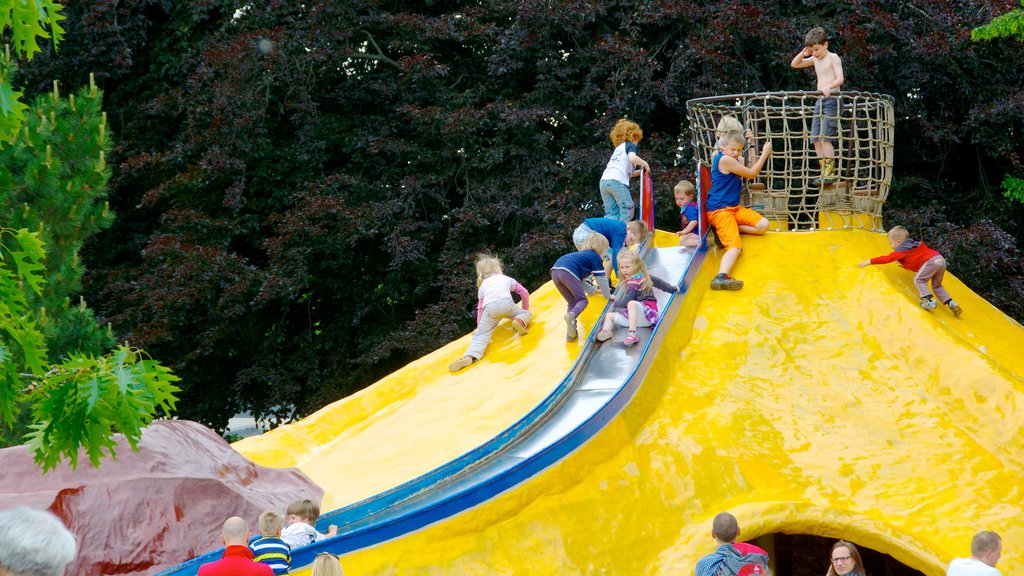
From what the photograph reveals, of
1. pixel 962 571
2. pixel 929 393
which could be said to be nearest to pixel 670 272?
pixel 929 393

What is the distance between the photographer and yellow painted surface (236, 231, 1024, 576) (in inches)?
306

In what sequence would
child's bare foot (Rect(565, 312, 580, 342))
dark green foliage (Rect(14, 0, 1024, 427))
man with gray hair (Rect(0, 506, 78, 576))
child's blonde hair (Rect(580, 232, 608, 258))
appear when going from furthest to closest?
dark green foliage (Rect(14, 0, 1024, 427)), child's blonde hair (Rect(580, 232, 608, 258)), child's bare foot (Rect(565, 312, 580, 342)), man with gray hair (Rect(0, 506, 78, 576))

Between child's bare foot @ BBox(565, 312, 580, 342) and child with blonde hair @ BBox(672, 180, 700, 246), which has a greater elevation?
child with blonde hair @ BBox(672, 180, 700, 246)

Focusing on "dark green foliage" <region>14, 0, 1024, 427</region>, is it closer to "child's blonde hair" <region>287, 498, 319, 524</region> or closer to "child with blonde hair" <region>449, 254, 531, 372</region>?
"child with blonde hair" <region>449, 254, 531, 372</region>

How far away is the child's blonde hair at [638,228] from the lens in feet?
36.1

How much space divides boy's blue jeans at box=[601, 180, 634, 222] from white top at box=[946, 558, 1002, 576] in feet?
19.3

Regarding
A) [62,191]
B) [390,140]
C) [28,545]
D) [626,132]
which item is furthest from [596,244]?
[28,545]

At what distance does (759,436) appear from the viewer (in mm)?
8727

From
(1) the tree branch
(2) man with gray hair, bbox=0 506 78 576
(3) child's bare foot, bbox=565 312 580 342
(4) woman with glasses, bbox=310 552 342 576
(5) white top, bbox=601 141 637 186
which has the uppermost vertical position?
(2) man with gray hair, bbox=0 506 78 576

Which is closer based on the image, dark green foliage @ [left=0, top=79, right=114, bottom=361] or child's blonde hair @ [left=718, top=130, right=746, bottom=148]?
child's blonde hair @ [left=718, top=130, right=746, bottom=148]

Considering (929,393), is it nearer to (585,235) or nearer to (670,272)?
(670,272)

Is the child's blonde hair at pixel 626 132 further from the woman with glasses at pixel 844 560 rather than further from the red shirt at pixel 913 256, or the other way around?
the woman with glasses at pixel 844 560

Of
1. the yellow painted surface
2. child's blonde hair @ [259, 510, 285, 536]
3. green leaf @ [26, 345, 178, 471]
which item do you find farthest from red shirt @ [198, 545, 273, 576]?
the yellow painted surface

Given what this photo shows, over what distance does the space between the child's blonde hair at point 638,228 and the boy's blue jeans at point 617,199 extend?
564mm
